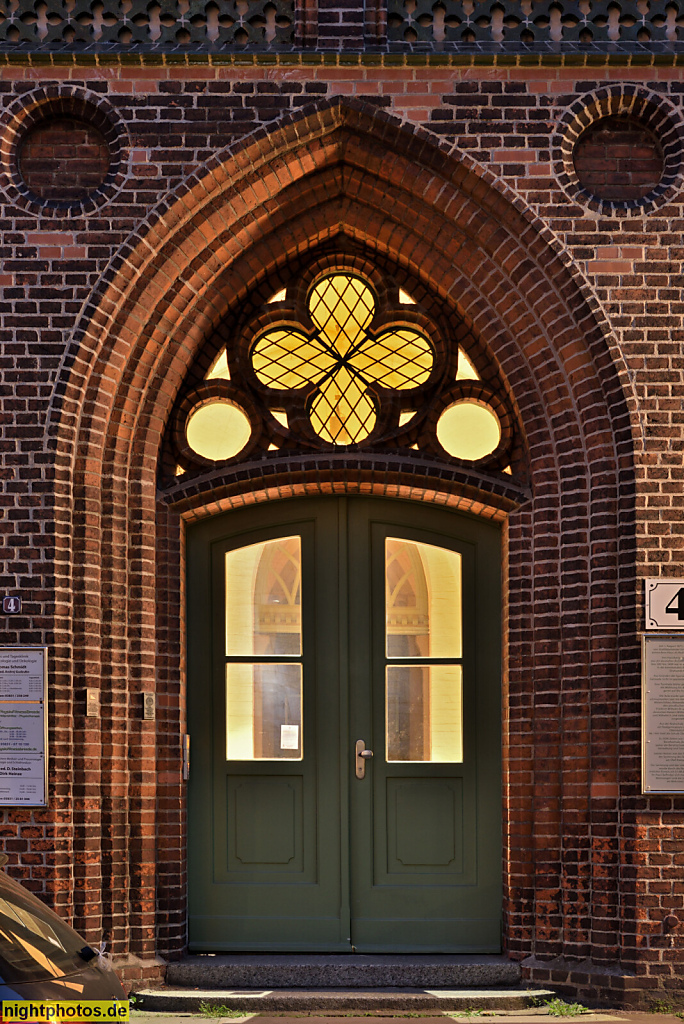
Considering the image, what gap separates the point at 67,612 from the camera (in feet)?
21.1

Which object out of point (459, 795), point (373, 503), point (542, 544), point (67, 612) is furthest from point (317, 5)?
point (459, 795)

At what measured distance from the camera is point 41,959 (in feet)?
10.6

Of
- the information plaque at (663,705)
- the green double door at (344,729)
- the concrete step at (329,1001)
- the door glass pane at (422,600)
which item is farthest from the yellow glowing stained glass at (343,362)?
the concrete step at (329,1001)

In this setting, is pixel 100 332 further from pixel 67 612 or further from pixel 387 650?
pixel 387 650

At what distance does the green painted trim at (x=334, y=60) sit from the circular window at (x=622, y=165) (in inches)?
14.6

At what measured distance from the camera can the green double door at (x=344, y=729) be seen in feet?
22.3

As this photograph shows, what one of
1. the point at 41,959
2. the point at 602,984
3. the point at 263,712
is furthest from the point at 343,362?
the point at 41,959

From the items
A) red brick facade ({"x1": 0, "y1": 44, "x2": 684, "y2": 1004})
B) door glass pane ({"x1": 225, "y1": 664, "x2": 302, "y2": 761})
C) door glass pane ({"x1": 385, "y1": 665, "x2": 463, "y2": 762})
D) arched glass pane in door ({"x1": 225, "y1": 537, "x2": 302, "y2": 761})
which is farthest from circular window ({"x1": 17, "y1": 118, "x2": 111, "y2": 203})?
door glass pane ({"x1": 385, "y1": 665, "x2": 463, "y2": 762})

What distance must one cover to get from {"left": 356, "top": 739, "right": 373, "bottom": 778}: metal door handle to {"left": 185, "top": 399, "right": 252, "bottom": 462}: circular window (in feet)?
6.72

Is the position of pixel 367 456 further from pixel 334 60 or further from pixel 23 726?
pixel 23 726

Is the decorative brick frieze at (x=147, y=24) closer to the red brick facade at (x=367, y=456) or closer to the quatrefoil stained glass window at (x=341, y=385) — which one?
the red brick facade at (x=367, y=456)

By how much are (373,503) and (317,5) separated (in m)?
3.14

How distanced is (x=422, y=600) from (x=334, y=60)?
11.3 feet

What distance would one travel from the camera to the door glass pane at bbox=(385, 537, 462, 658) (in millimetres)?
6996
